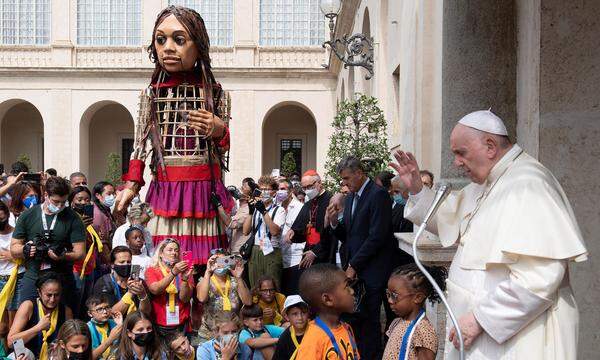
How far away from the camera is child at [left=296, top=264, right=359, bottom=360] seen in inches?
161

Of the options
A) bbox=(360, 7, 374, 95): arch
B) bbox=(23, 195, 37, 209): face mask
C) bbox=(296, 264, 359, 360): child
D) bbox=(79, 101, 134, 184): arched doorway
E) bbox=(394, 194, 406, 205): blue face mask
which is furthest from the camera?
bbox=(79, 101, 134, 184): arched doorway

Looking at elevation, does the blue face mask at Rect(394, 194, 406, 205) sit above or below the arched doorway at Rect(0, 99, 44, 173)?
below

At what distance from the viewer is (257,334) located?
5.95 meters

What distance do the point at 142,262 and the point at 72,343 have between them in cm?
148

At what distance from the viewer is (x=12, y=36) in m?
33.0

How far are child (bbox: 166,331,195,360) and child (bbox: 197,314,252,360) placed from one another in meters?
0.12

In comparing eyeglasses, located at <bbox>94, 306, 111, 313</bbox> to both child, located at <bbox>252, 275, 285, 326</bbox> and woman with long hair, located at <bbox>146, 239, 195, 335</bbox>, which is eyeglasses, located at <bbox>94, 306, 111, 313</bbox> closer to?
woman with long hair, located at <bbox>146, 239, 195, 335</bbox>

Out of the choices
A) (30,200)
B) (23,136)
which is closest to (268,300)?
(30,200)

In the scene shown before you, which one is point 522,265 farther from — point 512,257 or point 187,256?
point 187,256

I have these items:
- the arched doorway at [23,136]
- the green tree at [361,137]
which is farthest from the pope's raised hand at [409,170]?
the arched doorway at [23,136]

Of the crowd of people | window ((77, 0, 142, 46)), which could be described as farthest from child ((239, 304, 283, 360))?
window ((77, 0, 142, 46))

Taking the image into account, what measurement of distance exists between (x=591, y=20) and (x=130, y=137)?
34.3m

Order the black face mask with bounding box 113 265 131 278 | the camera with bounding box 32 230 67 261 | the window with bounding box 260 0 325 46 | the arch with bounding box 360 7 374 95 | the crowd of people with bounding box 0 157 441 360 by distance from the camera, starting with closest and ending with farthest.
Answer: the crowd of people with bounding box 0 157 441 360, the camera with bounding box 32 230 67 261, the black face mask with bounding box 113 265 131 278, the arch with bounding box 360 7 374 95, the window with bounding box 260 0 325 46

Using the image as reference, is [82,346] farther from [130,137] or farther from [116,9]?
[130,137]
